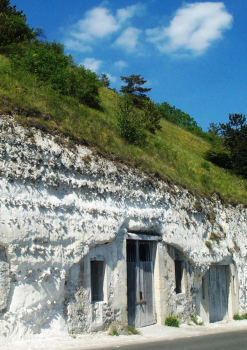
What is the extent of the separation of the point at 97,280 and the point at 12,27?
2871 centimetres

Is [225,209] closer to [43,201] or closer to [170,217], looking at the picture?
[170,217]

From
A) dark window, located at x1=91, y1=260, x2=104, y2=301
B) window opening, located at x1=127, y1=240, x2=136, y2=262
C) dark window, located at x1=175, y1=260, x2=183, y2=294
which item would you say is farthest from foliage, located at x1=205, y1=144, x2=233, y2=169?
dark window, located at x1=91, y1=260, x2=104, y2=301

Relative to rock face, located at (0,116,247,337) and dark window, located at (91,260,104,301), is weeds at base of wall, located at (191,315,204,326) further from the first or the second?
dark window, located at (91,260,104,301)

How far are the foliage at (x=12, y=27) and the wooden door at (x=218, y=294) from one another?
2407cm

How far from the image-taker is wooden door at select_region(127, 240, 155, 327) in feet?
45.4

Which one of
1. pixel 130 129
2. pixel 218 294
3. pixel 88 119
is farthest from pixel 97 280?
pixel 130 129

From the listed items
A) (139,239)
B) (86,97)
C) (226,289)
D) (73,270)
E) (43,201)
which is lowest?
(226,289)

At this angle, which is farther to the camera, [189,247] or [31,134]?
[189,247]

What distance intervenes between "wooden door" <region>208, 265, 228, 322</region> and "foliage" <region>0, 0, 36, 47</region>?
24067mm

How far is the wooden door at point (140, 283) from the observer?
45.4ft

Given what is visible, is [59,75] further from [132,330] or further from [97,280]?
[132,330]

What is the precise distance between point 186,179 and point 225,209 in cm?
278

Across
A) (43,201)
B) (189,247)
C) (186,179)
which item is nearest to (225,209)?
(186,179)

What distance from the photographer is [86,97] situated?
26.8m
